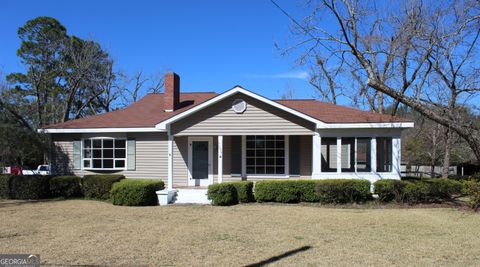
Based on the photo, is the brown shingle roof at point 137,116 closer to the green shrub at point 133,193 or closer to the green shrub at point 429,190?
the green shrub at point 133,193

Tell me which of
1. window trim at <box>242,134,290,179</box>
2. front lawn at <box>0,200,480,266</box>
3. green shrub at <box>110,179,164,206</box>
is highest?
window trim at <box>242,134,290,179</box>

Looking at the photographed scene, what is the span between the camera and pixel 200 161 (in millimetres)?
17781

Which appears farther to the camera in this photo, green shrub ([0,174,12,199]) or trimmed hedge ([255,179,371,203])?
green shrub ([0,174,12,199])

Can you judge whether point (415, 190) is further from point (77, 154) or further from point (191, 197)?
point (77, 154)

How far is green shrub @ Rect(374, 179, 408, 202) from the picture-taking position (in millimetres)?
13898

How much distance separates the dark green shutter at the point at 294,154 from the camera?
16.9 m

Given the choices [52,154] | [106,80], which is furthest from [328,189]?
[106,80]

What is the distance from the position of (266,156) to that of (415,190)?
5.96 meters

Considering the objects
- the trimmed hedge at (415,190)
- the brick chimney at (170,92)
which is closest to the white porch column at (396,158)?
the trimmed hedge at (415,190)

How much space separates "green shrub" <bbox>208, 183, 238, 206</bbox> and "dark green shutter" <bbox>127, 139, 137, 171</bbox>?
4.75 metres

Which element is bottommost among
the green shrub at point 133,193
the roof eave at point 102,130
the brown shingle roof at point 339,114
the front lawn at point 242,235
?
the front lawn at point 242,235

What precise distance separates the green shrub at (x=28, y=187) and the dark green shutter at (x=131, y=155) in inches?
130

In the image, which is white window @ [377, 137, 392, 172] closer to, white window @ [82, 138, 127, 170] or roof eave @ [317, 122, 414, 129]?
roof eave @ [317, 122, 414, 129]

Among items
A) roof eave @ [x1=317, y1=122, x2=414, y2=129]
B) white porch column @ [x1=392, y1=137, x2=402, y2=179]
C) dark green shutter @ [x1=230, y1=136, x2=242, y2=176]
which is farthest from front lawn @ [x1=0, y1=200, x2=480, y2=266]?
dark green shutter @ [x1=230, y1=136, x2=242, y2=176]
